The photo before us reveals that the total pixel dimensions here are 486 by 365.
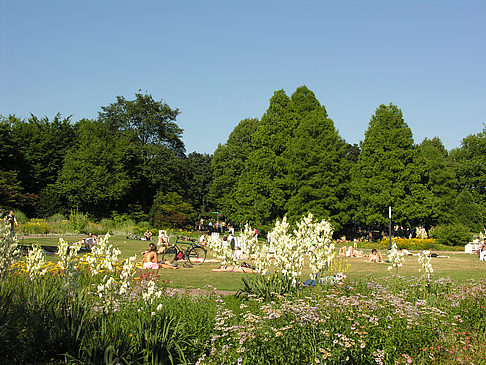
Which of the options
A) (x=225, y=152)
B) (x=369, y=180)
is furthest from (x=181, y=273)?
(x=225, y=152)

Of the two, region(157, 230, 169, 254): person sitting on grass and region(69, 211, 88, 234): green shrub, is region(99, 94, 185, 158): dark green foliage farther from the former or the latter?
region(157, 230, 169, 254): person sitting on grass

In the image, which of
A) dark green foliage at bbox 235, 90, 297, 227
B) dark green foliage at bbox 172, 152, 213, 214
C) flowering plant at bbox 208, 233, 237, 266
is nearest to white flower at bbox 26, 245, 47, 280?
flowering plant at bbox 208, 233, 237, 266

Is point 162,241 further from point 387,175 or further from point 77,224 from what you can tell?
point 387,175

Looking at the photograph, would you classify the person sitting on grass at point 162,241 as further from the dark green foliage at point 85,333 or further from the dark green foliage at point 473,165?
the dark green foliage at point 473,165

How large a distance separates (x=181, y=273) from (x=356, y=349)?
11.0 metres

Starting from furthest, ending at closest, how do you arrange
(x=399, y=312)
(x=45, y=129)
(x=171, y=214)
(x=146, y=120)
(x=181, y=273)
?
(x=146, y=120) < (x=45, y=129) < (x=171, y=214) < (x=181, y=273) < (x=399, y=312)

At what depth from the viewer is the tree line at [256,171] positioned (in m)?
36.8

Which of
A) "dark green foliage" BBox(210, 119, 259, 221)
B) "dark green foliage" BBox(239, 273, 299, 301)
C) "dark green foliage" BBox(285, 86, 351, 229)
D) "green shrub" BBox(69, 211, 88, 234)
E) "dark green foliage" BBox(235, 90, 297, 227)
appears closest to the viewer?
"dark green foliage" BBox(239, 273, 299, 301)

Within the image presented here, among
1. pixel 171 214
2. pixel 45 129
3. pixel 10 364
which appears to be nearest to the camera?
pixel 10 364

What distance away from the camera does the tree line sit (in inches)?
1451

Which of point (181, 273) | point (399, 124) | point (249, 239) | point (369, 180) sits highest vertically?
point (399, 124)

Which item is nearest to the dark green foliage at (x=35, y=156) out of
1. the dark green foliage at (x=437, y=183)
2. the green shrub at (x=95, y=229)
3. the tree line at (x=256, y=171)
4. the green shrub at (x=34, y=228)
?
the tree line at (x=256, y=171)

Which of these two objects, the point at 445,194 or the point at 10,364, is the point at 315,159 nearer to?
the point at 445,194

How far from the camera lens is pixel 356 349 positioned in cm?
548
